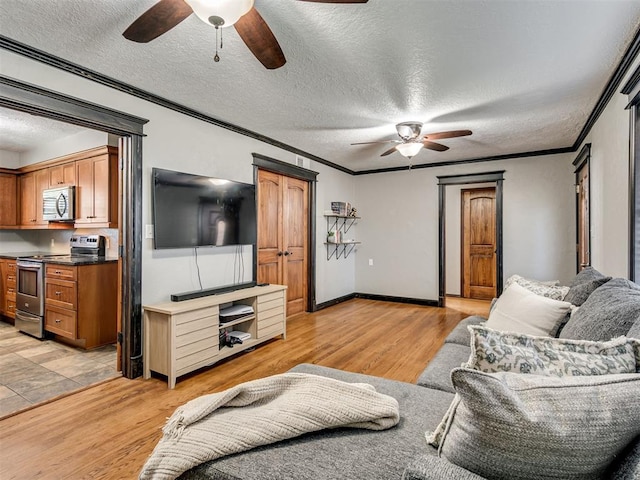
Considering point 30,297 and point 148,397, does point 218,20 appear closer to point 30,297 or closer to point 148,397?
point 148,397

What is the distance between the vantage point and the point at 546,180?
16.4 ft

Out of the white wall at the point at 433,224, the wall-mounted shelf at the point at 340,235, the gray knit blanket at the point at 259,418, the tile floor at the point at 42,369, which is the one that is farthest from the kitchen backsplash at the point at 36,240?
the white wall at the point at 433,224

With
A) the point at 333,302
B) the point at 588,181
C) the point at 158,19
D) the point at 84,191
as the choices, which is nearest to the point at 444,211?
the point at 588,181

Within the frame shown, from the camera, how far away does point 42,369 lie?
3.06 m

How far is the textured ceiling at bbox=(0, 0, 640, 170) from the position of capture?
1903 mm

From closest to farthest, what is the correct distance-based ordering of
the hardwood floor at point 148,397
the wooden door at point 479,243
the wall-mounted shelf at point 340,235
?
the hardwood floor at point 148,397
the wall-mounted shelf at point 340,235
the wooden door at point 479,243

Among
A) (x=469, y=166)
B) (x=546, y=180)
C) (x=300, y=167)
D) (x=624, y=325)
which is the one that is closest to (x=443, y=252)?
(x=469, y=166)

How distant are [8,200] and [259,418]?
19.3ft

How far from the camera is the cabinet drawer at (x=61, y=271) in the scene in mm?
3551

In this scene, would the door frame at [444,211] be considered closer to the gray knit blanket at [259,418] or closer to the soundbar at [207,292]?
the soundbar at [207,292]

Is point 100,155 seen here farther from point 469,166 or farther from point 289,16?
point 469,166

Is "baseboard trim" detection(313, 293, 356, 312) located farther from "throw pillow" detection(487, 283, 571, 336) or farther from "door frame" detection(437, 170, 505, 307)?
"throw pillow" detection(487, 283, 571, 336)

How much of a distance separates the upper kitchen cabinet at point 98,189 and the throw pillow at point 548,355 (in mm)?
3970

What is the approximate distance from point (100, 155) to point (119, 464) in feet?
10.8
